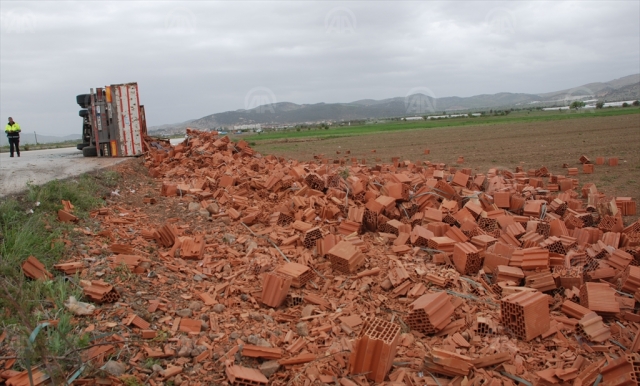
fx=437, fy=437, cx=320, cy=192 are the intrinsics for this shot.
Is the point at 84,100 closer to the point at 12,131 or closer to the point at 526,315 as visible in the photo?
the point at 12,131

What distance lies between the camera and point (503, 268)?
5.75 meters

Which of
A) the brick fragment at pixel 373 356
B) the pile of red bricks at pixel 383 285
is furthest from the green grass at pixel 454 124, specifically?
the brick fragment at pixel 373 356

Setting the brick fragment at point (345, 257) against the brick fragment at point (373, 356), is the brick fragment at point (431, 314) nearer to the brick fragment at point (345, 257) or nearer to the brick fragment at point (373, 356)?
the brick fragment at point (373, 356)

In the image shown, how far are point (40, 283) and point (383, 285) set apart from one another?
3784mm

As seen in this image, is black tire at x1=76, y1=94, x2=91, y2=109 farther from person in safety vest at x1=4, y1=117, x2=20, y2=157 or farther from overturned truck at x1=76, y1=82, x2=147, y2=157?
person in safety vest at x1=4, y1=117, x2=20, y2=157

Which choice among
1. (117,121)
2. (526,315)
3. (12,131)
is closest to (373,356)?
(526,315)

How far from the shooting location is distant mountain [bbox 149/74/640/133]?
65.2m

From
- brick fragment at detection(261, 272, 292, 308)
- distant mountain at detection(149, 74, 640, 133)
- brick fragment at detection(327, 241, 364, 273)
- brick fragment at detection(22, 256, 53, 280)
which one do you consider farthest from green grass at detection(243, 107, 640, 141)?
brick fragment at detection(22, 256, 53, 280)

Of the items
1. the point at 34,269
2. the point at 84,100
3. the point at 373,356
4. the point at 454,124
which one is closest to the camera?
the point at 373,356

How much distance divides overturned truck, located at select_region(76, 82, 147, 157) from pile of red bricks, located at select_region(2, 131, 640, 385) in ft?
20.3

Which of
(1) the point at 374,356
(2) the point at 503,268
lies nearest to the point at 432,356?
(1) the point at 374,356

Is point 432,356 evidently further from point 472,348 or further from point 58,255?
point 58,255

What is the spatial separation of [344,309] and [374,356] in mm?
1156

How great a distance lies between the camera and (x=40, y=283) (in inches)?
171
